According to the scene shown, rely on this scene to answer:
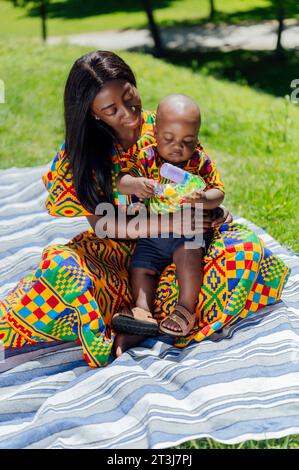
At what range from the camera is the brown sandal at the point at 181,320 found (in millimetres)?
3291

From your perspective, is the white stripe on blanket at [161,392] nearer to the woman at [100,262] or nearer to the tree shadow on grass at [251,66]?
the woman at [100,262]

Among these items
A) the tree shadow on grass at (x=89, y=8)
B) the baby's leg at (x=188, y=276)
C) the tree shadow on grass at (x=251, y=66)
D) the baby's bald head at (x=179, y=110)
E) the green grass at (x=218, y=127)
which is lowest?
the tree shadow on grass at (x=89, y=8)

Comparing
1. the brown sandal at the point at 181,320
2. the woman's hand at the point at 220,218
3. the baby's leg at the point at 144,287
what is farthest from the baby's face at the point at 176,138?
the brown sandal at the point at 181,320

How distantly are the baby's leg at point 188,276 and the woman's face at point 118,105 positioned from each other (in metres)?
0.70

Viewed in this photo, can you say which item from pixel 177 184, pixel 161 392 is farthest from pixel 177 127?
pixel 161 392

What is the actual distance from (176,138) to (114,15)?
21.2 m

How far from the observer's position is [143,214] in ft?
11.4

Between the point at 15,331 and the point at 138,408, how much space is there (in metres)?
0.86

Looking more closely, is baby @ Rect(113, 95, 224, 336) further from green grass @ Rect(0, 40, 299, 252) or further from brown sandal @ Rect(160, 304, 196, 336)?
green grass @ Rect(0, 40, 299, 252)

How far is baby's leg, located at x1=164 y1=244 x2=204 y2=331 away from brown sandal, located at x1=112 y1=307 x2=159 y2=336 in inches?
7.6

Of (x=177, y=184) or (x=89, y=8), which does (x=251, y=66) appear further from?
(x=177, y=184)

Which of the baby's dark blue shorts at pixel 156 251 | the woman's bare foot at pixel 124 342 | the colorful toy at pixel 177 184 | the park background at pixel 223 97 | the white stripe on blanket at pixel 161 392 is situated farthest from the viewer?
the park background at pixel 223 97

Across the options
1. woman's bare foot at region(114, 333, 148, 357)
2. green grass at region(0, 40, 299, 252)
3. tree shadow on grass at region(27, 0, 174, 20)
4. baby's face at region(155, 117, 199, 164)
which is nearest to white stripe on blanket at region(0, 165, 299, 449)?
woman's bare foot at region(114, 333, 148, 357)

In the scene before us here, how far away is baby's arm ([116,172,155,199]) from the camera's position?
3172 millimetres
